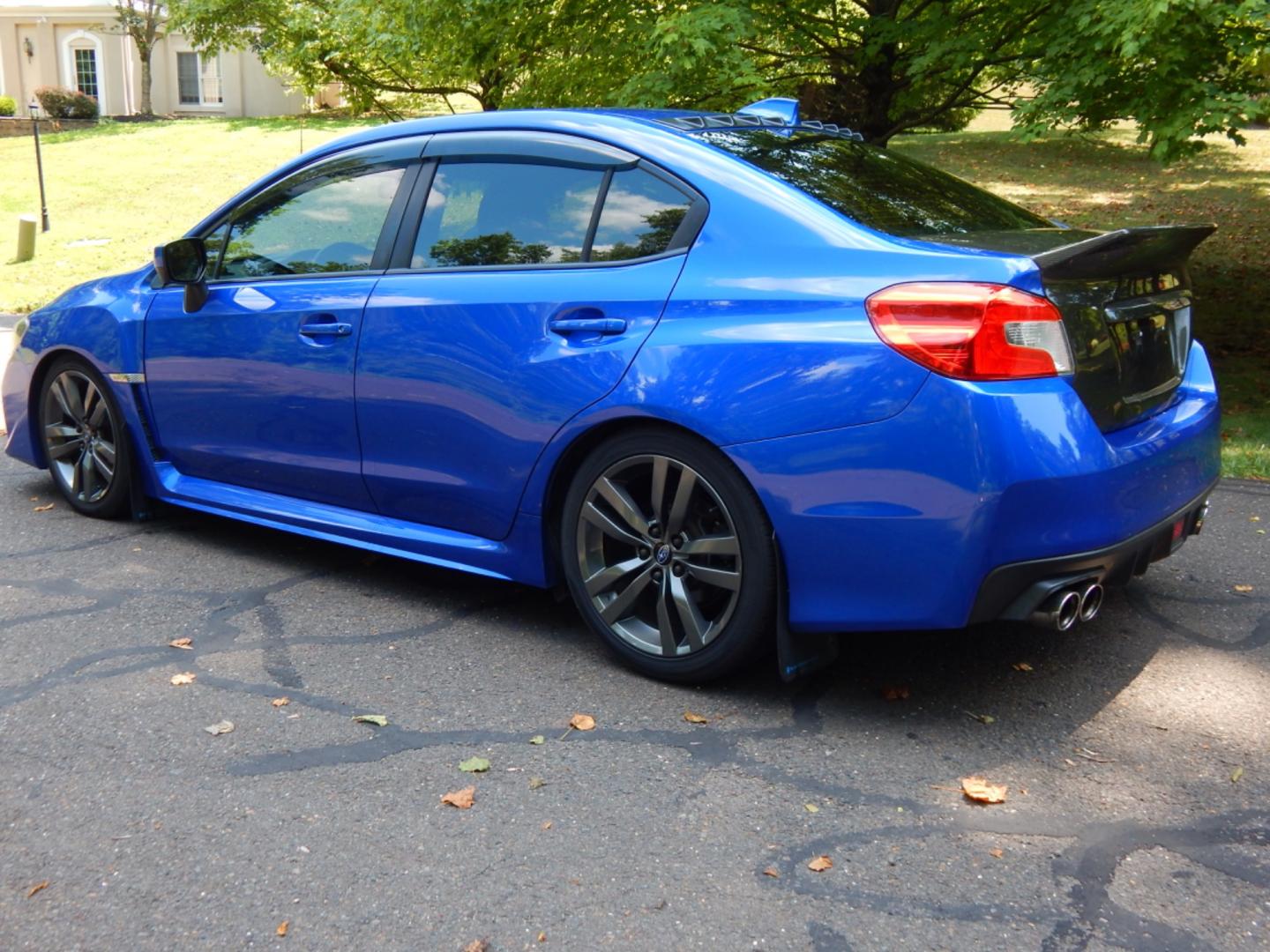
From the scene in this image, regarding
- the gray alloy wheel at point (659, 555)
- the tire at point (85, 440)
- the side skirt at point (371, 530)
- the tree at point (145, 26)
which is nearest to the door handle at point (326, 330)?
the side skirt at point (371, 530)

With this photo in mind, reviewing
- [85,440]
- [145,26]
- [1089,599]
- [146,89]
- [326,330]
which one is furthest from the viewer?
[146,89]

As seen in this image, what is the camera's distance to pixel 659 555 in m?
3.86

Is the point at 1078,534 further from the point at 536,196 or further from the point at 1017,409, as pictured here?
the point at 536,196

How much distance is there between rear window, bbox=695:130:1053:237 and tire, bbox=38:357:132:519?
2.98m

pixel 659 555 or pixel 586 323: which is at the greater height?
pixel 586 323

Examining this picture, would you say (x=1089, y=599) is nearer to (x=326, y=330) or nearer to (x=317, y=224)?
(x=326, y=330)

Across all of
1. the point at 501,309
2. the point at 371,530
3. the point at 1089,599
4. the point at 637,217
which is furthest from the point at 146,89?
the point at 1089,599

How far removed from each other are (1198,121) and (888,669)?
5589 mm

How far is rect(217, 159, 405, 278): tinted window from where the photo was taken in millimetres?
4621

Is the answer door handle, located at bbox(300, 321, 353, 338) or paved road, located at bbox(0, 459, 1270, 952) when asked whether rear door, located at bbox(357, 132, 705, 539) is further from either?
paved road, located at bbox(0, 459, 1270, 952)

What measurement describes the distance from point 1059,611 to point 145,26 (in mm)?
42371

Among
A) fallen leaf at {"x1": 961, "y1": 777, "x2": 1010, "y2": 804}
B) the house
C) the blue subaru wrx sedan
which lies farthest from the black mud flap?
the house

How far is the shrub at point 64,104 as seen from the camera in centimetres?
3856

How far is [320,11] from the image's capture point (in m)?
14.5
